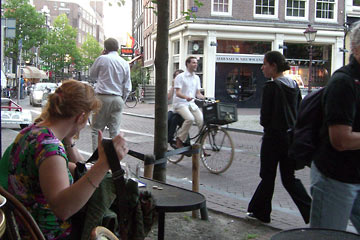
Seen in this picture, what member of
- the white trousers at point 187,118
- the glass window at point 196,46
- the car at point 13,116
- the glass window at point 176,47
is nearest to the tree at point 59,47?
the glass window at point 176,47

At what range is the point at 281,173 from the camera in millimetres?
4059

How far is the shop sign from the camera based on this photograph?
25.2 m

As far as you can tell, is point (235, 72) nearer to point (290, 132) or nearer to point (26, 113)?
point (26, 113)

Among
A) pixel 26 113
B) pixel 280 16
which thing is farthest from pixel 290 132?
pixel 280 16

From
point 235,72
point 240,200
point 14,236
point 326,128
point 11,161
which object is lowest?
point 240,200

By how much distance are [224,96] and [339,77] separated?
77.6 feet

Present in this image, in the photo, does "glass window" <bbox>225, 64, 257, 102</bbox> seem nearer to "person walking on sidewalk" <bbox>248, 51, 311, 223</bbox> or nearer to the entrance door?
the entrance door

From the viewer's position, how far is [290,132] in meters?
3.39

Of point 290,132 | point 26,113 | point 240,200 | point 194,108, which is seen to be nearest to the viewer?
point 290,132

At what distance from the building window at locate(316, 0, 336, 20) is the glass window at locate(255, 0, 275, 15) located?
3.00 m

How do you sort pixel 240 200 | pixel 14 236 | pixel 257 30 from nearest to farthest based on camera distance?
1. pixel 14 236
2. pixel 240 200
3. pixel 257 30

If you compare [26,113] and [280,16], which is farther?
[280,16]

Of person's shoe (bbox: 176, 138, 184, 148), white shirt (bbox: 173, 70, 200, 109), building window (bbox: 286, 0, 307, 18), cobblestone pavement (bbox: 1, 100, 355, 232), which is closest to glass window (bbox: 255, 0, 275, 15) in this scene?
building window (bbox: 286, 0, 307, 18)

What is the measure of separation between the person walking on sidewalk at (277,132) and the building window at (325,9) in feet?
80.6
